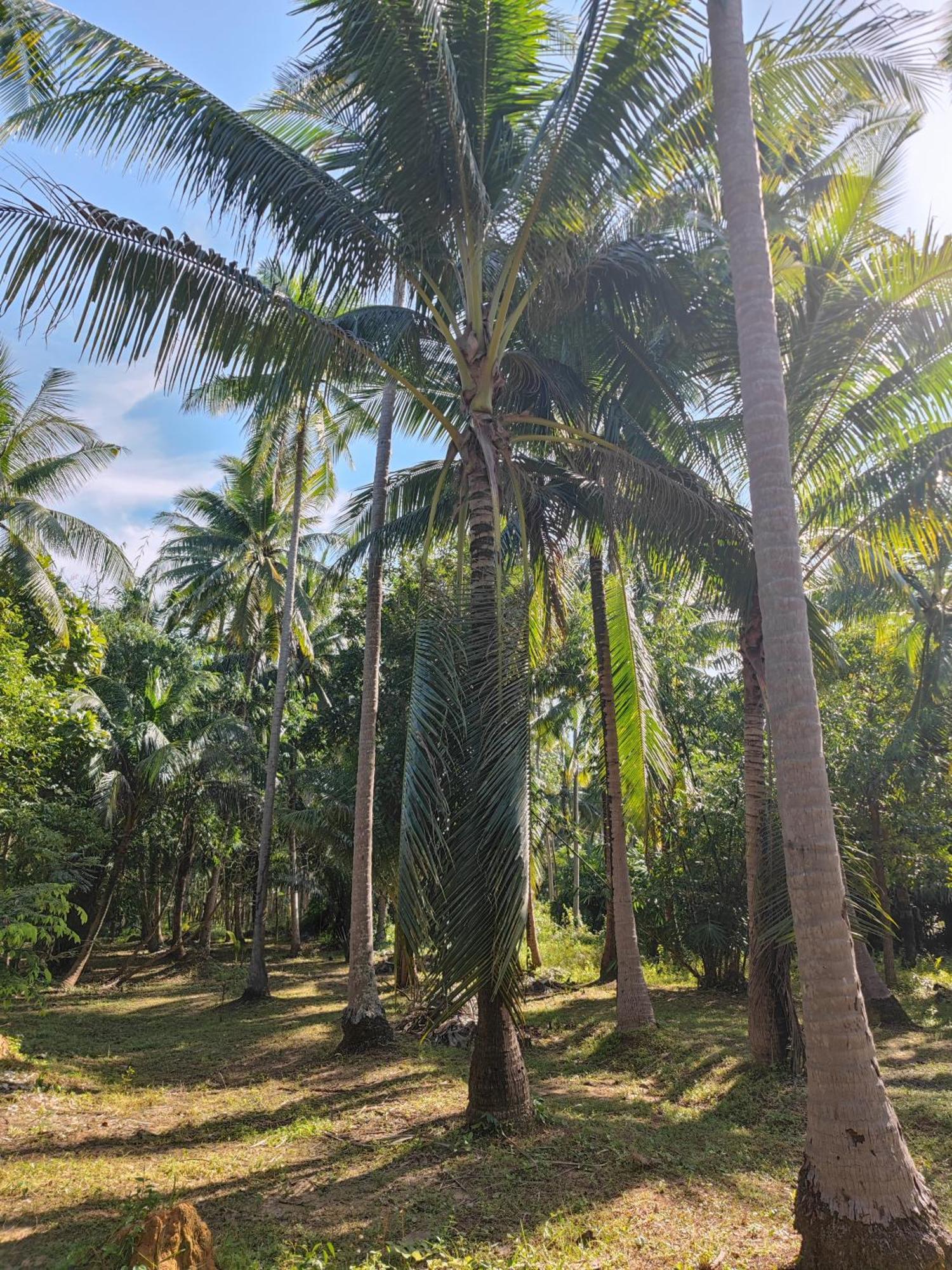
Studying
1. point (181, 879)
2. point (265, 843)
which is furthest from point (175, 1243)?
point (181, 879)

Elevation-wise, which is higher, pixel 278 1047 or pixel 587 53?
pixel 587 53

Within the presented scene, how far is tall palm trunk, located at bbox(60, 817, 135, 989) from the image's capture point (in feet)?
55.8

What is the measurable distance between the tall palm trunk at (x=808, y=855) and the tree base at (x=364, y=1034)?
7776mm

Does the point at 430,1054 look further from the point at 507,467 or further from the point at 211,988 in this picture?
the point at 211,988

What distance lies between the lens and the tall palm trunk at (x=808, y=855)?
11.6 ft

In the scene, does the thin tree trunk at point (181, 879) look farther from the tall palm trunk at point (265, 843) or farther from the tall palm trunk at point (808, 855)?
the tall palm trunk at point (808, 855)

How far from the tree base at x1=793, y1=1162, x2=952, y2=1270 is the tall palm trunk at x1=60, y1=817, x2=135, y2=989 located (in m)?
16.0

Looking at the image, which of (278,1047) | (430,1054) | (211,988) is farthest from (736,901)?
(211,988)

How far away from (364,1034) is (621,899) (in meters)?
3.76

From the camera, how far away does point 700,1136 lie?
264 inches

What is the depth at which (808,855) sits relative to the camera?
398 cm

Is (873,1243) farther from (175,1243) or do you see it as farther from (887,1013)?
(887,1013)

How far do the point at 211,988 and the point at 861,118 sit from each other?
18.9m

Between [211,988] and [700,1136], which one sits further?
[211,988]
